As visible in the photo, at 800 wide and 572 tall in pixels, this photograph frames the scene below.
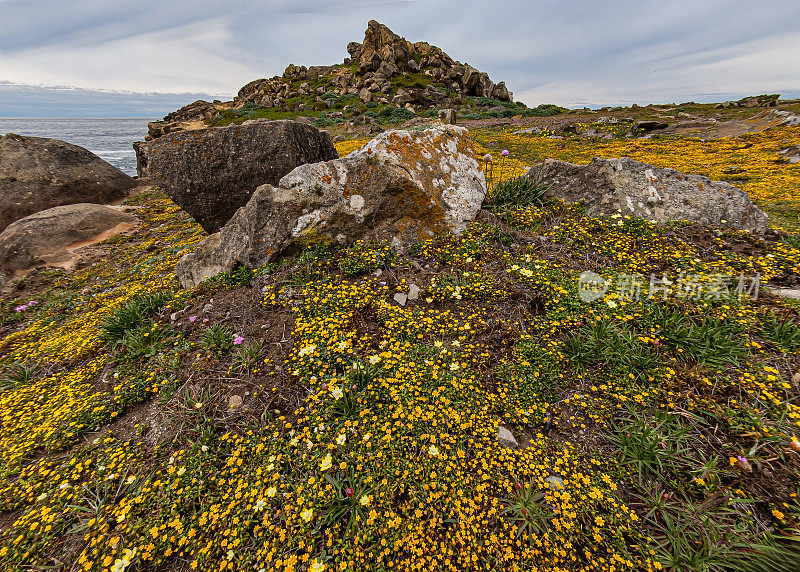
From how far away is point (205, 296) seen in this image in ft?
16.4

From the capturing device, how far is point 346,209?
533 centimetres

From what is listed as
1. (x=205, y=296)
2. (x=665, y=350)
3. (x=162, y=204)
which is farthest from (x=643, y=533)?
(x=162, y=204)

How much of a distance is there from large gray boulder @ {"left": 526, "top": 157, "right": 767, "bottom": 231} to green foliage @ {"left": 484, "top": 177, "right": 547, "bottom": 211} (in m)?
0.49

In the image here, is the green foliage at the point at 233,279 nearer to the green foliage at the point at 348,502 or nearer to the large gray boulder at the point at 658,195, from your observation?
the green foliage at the point at 348,502

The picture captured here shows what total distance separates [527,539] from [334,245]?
177 inches

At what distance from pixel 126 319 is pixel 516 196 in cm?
725

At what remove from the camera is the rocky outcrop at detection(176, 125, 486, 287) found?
17.0 ft

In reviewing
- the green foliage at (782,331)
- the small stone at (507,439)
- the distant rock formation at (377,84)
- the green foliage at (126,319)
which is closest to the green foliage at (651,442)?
the small stone at (507,439)

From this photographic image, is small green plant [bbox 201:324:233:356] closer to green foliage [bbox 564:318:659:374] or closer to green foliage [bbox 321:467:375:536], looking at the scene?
green foliage [bbox 321:467:375:536]

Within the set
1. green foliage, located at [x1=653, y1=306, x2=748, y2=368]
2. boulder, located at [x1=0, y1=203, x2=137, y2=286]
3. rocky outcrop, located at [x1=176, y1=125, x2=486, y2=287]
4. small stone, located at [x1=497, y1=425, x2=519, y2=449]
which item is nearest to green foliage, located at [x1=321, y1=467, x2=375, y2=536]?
small stone, located at [x1=497, y1=425, x2=519, y2=449]

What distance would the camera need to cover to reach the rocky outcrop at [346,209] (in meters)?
5.18

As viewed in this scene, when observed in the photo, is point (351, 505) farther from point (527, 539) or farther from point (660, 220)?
point (660, 220)

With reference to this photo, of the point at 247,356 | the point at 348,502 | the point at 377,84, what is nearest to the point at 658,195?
the point at 348,502

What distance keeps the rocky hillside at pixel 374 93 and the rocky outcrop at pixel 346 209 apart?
28.0 meters
